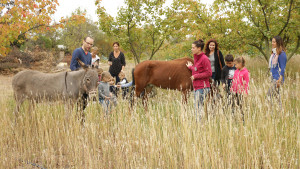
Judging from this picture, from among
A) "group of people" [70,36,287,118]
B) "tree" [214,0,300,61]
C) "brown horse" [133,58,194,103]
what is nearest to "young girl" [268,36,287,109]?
"group of people" [70,36,287,118]

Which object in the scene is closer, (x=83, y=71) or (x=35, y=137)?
(x=35, y=137)

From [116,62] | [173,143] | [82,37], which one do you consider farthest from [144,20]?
[82,37]

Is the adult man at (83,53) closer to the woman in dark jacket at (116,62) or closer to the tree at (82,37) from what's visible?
the woman in dark jacket at (116,62)

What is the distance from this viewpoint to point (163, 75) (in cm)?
578

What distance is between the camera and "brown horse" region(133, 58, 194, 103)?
5.61 metres

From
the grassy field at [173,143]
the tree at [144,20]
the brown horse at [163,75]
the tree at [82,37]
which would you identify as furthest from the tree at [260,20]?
the tree at [82,37]

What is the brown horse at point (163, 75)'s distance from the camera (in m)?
5.61

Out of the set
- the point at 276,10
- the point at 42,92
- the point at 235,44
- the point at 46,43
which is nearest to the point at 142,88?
the point at 42,92

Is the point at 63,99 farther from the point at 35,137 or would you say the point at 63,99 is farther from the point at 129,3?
the point at 129,3

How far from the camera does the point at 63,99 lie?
426 centimetres

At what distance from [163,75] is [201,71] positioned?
150 cm

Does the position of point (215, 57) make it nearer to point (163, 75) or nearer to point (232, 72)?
point (232, 72)

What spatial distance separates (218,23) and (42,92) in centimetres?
833

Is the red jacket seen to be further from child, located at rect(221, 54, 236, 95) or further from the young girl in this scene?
the young girl
